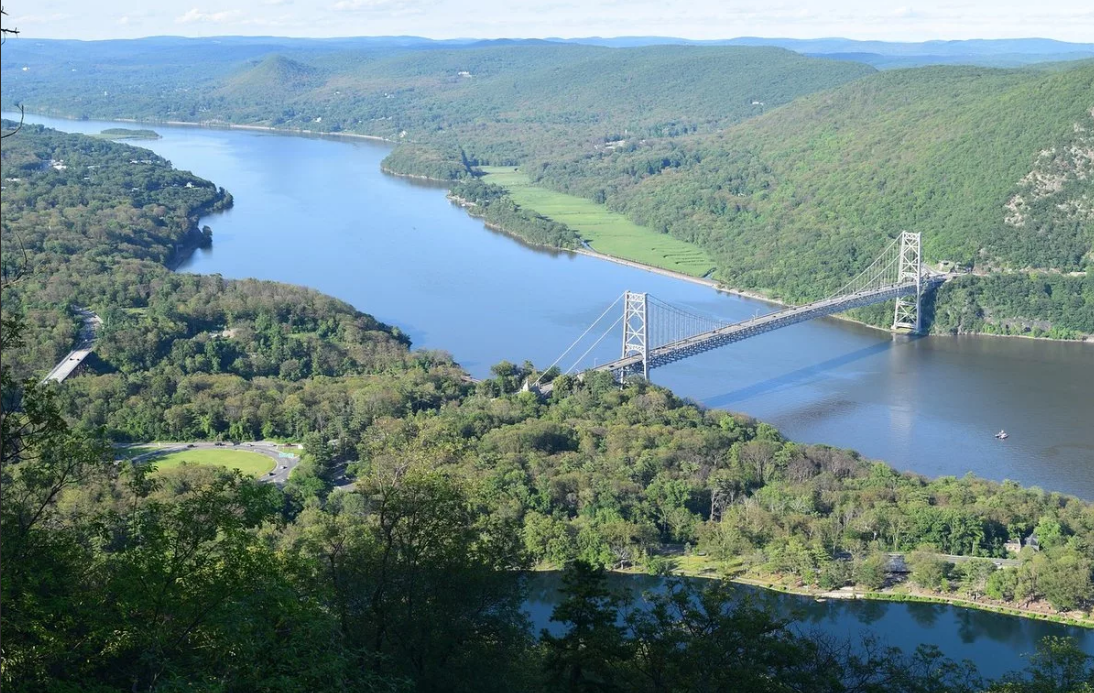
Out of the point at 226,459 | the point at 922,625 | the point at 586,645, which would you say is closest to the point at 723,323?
the point at 226,459

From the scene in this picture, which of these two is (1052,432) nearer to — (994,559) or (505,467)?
(994,559)

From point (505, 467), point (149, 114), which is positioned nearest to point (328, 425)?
point (505, 467)

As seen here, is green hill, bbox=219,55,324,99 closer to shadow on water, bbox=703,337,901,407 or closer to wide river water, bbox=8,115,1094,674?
wide river water, bbox=8,115,1094,674

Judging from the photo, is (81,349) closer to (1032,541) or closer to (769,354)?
(769,354)

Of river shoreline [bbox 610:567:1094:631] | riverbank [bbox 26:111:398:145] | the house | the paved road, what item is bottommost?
river shoreline [bbox 610:567:1094:631]

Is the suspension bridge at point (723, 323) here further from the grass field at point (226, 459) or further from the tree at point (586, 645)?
the tree at point (586, 645)

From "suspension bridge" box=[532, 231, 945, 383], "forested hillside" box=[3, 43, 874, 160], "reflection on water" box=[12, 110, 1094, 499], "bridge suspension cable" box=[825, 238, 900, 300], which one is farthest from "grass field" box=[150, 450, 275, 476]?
"forested hillside" box=[3, 43, 874, 160]

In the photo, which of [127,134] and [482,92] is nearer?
[127,134]
